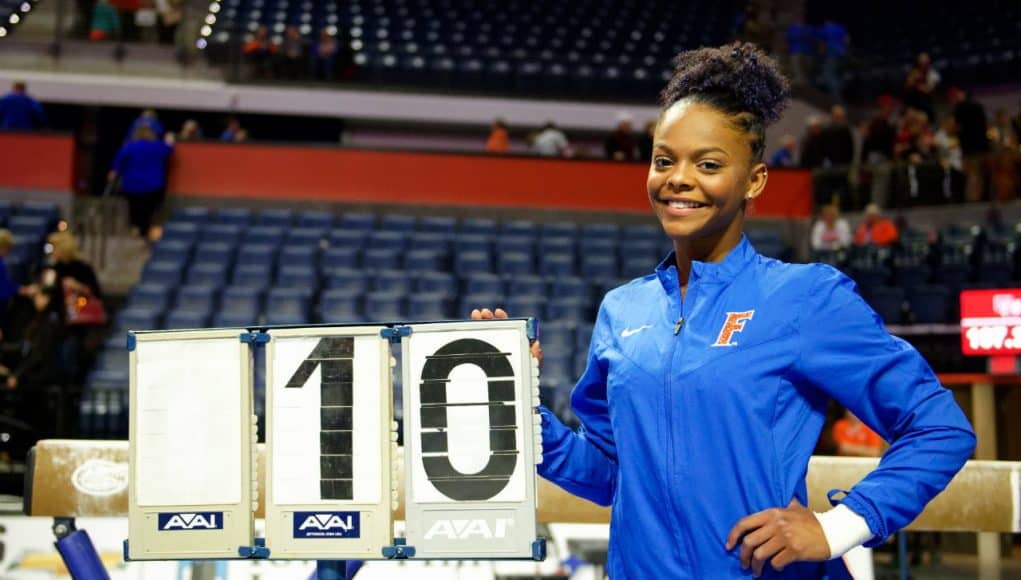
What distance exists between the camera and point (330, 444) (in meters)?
2.00

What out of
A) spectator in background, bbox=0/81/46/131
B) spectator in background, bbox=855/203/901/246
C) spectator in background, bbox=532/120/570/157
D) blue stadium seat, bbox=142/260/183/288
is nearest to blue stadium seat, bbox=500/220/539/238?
spectator in background, bbox=532/120/570/157

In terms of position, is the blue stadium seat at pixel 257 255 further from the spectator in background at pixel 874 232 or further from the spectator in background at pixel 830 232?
the spectator in background at pixel 874 232

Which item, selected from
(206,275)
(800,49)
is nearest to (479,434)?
(206,275)

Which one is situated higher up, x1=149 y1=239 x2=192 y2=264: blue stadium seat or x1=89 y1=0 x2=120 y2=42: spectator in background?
x1=89 y1=0 x2=120 y2=42: spectator in background

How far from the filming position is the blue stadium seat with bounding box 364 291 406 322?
9711 mm

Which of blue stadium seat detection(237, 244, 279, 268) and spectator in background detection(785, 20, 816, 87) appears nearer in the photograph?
blue stadium seat detection(237, 244, 279, 268)

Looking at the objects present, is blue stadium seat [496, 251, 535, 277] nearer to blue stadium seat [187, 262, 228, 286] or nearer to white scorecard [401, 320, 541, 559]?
blue stadium seat [187, 262, 228, 286]

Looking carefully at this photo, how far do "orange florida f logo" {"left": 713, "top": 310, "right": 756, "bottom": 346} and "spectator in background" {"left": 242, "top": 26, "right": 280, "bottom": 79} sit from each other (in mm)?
15069

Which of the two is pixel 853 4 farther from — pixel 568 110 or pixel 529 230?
pixel 529 230

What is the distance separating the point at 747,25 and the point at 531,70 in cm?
378

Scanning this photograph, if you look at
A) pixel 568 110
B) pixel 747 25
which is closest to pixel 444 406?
pixel 568 110

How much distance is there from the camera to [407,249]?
1150cm

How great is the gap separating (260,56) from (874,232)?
9.08 meters

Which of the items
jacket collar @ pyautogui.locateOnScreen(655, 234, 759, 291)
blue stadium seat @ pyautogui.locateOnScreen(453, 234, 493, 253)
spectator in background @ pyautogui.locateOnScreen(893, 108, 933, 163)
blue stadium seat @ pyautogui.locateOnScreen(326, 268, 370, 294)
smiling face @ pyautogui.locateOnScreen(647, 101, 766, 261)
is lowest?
jacket collar @ pyautogui.locateOnScreen(655, 234, 759, 291)
